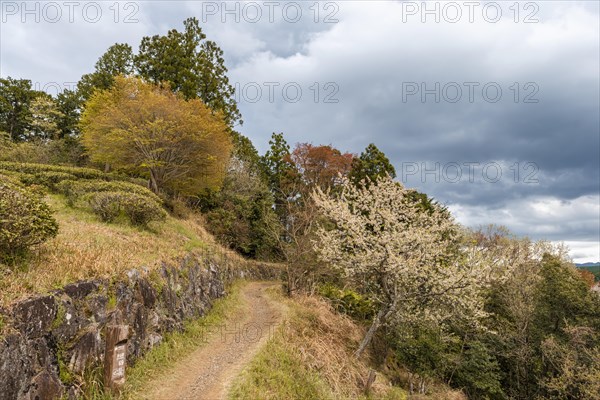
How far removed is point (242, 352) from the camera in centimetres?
1050

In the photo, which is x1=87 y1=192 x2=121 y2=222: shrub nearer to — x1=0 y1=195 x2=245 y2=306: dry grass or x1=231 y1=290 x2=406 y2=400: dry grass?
x1=0 y1=195 x2=245 y2=306: dry grass

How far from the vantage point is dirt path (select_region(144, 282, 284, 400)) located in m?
7.90

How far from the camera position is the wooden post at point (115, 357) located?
684 centimetres

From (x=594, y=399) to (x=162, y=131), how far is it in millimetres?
27760

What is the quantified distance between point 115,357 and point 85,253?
3.36 m

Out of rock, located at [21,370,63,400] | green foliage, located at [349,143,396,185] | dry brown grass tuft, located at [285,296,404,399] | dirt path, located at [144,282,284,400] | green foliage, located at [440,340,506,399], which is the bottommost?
green foliage, located at [440,340,506,399]

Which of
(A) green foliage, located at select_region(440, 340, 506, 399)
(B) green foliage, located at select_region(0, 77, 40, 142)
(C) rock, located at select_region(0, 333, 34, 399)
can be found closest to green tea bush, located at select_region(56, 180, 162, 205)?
(C) rock, located at select_region(0, 333, 34, 399)

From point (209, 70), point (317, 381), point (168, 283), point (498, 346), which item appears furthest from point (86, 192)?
point (498, 346)

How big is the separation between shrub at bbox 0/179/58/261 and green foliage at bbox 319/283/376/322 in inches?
560

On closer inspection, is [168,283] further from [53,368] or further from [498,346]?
[498,346]

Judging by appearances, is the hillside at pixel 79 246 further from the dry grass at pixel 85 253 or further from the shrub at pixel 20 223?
the shrub at pixel 20 223

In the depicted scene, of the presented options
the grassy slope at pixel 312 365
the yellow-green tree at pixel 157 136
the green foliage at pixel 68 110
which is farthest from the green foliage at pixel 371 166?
the green foliage at pixel 68 110

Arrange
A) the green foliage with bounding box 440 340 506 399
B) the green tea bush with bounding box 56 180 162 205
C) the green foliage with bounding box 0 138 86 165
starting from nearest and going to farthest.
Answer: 1. the green tea bush with bounding box 56 180 162 205
2. the green foliage with bounding box 440 340 506 399
3. the green foliage with bounding box 0 138 86 165

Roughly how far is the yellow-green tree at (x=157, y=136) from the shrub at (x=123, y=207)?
6692 mm
